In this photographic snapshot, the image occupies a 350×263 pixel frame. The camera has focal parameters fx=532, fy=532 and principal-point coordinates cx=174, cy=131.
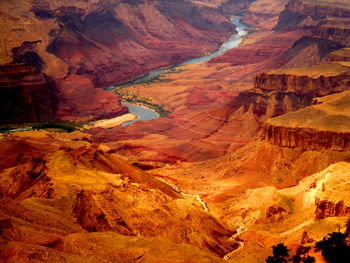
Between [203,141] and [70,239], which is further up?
[70,239]

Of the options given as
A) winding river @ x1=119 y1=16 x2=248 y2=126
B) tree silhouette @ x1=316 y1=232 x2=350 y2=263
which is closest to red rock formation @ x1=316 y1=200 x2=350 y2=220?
tree silhouette @ x1=316 y1=232 x2=350 y2=263

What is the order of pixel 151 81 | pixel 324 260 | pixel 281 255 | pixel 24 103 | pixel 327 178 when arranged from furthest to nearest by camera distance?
pixel 151 81
pixel 24 103
pixel 327 178
pixel 281 255
pixel 324 260

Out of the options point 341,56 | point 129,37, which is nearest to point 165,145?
point 341,56

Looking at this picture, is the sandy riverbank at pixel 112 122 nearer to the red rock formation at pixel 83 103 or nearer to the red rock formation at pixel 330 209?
the red rock formation at pixel 83 103

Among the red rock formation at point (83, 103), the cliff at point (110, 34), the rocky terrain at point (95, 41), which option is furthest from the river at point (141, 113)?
the cliff at point (110, 34)

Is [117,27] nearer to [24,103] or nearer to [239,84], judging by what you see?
[239,84]

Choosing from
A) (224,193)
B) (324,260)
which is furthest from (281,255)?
(224,193)
